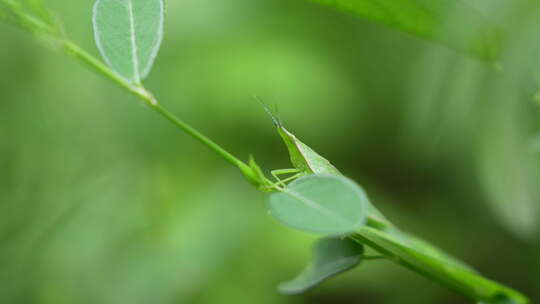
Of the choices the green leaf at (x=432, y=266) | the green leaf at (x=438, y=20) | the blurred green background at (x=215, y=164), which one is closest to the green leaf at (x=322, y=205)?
the green leaf at (x=432, y=266)

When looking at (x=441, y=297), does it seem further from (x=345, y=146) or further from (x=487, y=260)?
(x=345, y=146)

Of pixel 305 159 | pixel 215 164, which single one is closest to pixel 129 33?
pixel 305 159

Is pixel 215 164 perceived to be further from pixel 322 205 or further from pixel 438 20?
pixel 322 205

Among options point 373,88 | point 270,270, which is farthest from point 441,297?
point 373,88

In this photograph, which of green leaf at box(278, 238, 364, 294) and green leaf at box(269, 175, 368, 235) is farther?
green leaf at box(278, 238, 364, 294)

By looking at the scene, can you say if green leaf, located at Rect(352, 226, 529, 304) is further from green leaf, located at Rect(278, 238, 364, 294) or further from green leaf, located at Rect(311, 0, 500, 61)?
green leaf, located at Rect(311, 0, 500, 61)

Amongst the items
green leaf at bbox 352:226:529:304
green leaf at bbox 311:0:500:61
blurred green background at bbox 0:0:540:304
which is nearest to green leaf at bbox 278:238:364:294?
green leaf at bbox 352:226:529:304

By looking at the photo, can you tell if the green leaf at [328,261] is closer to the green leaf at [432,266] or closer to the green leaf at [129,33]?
the green leaf at [432,266]
